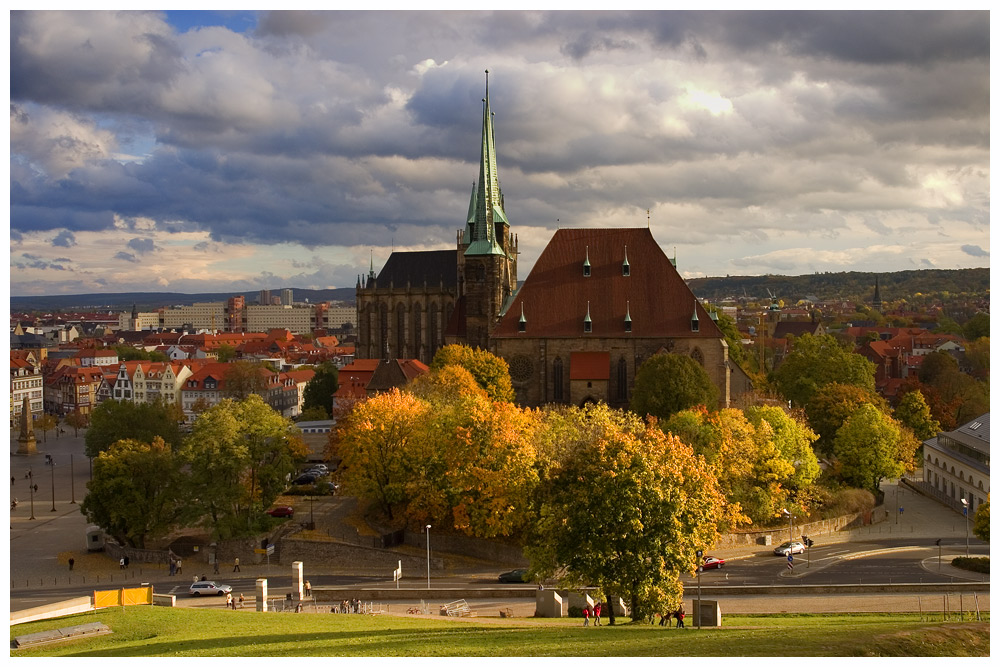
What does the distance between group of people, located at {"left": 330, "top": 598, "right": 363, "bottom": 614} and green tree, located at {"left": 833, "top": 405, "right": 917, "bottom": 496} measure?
108 feet

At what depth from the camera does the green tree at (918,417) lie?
73875 mm

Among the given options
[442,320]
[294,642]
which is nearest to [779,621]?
[294,642]

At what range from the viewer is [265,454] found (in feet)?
174

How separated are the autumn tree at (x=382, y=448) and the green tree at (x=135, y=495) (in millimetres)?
9122

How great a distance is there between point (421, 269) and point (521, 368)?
40553 mm

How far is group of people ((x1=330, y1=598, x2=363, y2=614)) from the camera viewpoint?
36250 millimetres

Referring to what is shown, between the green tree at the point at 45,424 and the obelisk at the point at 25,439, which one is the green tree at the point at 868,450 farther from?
the green tree at the point at 45,424

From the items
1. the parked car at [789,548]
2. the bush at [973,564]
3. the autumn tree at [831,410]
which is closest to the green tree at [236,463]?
the parked car at [789,548]

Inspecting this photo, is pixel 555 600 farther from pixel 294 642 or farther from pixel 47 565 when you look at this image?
pixel 47 565

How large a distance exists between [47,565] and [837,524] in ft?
128

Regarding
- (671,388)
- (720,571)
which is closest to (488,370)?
(671,388)

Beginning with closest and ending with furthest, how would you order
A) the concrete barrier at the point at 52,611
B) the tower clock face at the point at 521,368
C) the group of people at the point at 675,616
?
the group of people at the point at 675,616, the concrete barrier at the point at 52,611, the tower clock face at the point at 521,368

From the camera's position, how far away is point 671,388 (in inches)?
2418

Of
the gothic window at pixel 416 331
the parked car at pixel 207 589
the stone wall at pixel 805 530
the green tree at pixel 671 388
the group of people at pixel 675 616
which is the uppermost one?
the gothic window at pixel 416 331
